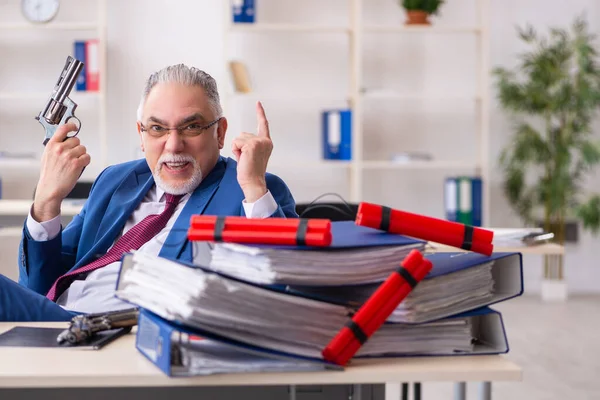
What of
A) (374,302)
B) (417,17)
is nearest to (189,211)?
(374,302)

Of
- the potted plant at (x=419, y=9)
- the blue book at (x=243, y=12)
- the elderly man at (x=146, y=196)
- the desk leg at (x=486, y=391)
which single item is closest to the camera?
the desk leg at (x=486, y=391)

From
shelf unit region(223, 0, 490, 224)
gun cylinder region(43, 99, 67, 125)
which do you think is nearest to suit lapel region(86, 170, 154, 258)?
gun cylinder region(43, 99, 67, 125)

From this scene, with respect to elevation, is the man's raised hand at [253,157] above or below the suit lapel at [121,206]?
above

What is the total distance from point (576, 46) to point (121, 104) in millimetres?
3065

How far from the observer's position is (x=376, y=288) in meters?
1.04

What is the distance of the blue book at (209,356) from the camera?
967mm

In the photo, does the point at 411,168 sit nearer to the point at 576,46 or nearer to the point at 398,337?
the point at 576,46

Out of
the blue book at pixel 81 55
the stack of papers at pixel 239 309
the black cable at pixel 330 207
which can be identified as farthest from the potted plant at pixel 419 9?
the stack of papers at pixel 239 309

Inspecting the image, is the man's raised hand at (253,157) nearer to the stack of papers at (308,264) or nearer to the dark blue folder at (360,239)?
the dark blue folder at (360,239)

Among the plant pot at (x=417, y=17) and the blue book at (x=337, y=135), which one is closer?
the blue book at (x=337, y=135)

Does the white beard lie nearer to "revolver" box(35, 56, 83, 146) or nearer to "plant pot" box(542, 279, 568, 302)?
"revolver" box(35, 56, 83, 146)

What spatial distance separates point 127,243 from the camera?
1.87 meters

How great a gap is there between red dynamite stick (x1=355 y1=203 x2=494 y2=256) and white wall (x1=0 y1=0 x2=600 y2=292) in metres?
4.53

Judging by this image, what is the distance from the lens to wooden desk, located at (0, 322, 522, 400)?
3.18 feet
